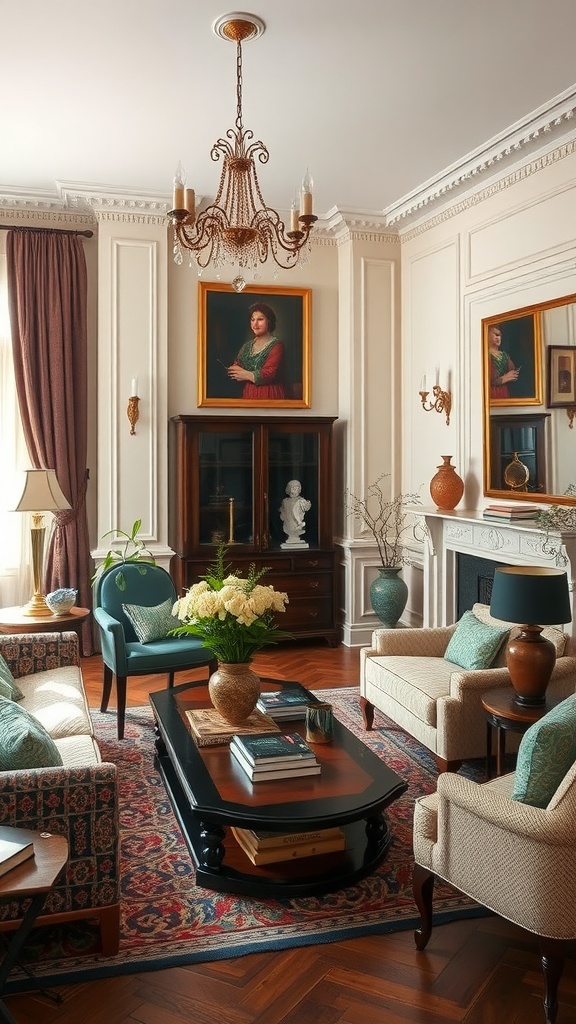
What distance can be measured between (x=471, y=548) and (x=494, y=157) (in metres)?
2.44

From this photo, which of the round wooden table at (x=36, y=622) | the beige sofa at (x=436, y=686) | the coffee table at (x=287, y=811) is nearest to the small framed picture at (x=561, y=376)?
A: the beige sofa at (x=436, y=686)

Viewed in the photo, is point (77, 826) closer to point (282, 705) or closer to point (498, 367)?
point (282, 705)

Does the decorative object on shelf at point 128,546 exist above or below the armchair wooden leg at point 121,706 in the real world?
above

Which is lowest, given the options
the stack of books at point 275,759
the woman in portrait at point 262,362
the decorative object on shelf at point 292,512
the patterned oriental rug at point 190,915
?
the patterned oriental rug at point 190,915

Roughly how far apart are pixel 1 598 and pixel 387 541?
3.06 metres

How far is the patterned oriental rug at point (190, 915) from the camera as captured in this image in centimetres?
243

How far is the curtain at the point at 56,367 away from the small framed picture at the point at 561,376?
3.38 m

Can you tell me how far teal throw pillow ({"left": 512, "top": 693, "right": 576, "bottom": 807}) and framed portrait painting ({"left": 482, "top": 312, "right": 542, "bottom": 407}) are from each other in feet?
9.24

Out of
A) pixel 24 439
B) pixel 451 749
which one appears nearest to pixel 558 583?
pixel 451 749

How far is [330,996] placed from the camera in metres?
2.27

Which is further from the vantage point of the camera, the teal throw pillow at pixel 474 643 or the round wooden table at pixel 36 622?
the round wooden table at pixel 36 622

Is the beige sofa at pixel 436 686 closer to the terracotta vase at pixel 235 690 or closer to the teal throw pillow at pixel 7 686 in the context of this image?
the terracotta vase at pixel 235 690

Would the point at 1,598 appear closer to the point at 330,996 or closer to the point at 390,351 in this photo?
the point at 390,351

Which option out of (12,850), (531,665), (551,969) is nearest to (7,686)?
(12,850)
